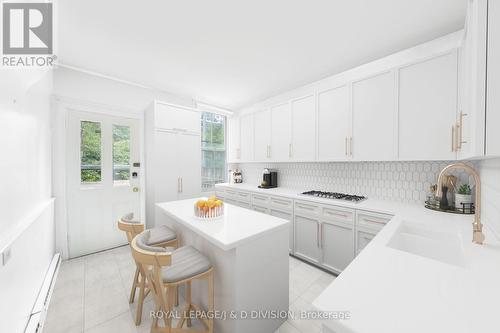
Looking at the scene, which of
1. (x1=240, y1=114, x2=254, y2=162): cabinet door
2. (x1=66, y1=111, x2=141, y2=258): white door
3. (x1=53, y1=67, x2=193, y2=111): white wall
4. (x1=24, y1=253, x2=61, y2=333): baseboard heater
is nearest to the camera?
(x1=24, y1=253, x2=61, y2=333): baseboard heater

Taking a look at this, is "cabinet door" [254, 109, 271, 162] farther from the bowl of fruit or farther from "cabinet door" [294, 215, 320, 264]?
the bowl of fruit

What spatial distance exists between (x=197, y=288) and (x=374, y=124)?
255 centimetres

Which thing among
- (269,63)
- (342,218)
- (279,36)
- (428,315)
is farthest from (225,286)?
(269,63)

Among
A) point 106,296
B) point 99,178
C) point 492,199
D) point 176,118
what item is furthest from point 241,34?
point 106,296

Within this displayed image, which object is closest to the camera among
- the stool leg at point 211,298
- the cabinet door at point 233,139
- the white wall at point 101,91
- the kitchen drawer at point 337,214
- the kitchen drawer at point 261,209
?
the stool leg at point 211,298

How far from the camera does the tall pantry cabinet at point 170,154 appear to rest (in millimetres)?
2934

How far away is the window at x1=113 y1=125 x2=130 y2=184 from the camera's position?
301cm

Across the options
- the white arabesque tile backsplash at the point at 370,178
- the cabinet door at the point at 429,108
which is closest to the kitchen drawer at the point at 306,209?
the white arabesque tile backsplash at the point at 370,178

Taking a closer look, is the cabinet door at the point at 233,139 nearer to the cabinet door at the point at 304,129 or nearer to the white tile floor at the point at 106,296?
the cabinet door at the point at 304,129

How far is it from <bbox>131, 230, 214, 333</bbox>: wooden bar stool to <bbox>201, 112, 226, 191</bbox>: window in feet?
9.06

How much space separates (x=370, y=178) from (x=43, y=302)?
12.3ft

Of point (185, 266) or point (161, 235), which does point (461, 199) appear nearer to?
point (185, 266)

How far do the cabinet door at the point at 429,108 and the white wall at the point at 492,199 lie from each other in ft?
1.68

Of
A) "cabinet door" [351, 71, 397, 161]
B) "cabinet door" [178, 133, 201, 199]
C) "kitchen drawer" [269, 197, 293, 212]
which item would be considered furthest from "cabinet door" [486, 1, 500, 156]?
"cabinet door" [178, 133, 201, 199]
